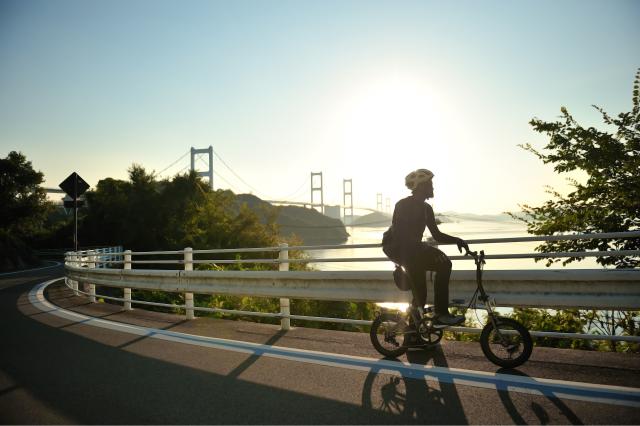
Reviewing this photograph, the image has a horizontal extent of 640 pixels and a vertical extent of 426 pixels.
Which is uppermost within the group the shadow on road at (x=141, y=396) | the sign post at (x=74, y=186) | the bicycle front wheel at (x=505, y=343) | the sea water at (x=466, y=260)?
the sign post at (x=74, y=186)

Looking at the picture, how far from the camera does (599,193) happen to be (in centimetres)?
823

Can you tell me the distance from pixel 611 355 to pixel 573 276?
3.33ft

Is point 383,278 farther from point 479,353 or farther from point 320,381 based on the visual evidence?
point 320,381

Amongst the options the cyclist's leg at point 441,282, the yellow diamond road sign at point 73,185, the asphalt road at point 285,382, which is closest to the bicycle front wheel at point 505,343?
the asphalt road at point 285,382

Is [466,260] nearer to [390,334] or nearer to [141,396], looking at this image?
[390,334]

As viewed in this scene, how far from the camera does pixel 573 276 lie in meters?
4.63

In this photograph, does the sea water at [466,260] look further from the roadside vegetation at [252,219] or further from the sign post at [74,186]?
the sign post at [74,186]

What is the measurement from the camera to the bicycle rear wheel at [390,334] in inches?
200

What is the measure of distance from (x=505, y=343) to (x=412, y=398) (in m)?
1.32

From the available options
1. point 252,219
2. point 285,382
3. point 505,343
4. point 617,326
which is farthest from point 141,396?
point 252,219

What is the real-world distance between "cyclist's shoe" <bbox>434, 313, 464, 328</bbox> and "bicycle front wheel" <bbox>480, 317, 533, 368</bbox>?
25 centimetres

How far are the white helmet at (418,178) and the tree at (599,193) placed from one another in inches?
169

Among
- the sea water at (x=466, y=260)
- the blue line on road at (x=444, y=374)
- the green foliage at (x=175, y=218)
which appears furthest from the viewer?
the green foliage at (x=175, y=218)

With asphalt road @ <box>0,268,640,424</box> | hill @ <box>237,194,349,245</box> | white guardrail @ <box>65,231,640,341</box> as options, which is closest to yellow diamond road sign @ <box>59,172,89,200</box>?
white guardrail @ <box>65,231,640,341</box>
